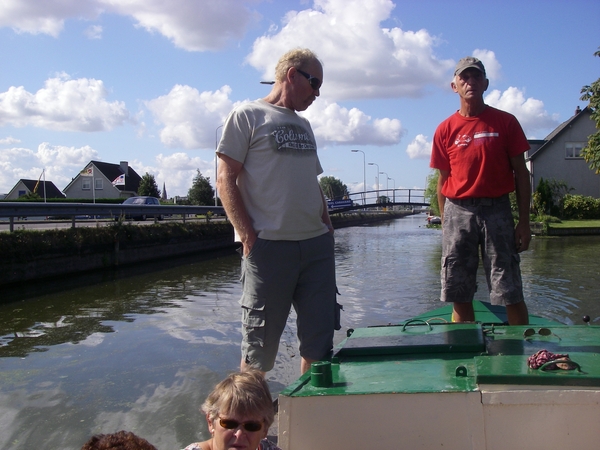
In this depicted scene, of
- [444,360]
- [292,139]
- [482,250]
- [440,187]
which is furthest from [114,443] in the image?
[440,187]

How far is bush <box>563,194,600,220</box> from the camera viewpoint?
122 ft

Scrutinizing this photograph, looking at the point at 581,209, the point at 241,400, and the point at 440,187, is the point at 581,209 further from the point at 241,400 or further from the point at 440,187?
the point at 241,400

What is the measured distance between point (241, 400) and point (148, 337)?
5019 mm

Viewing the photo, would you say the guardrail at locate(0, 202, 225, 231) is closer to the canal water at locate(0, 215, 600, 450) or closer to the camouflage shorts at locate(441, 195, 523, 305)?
the canal water at locate(0, 215, 600, 450)

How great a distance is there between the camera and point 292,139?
3090 millimetres

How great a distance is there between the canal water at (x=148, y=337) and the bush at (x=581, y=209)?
992 inches

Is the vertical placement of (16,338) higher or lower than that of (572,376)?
lower

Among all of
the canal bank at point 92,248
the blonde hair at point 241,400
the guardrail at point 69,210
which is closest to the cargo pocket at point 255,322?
the blonde hair at point 241,400

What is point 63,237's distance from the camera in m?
14.2

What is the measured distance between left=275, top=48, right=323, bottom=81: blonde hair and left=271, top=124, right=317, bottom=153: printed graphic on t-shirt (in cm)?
31

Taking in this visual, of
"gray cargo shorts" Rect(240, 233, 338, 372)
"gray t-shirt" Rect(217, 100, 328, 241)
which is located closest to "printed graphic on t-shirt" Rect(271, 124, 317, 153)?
"gray t-shirt" Rect(217, 100, 328, 241)

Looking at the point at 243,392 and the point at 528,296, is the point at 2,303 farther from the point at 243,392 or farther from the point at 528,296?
the point at 243,392

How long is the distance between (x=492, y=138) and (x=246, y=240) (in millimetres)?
1758

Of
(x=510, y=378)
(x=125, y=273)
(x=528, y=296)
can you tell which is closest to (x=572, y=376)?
(x=510, y=378)
